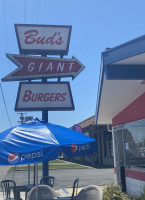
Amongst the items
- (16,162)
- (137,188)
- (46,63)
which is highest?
(46,63)

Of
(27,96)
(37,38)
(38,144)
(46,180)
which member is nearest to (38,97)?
(27,96)

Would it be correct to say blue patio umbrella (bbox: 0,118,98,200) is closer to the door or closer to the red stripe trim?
the red stripe trim

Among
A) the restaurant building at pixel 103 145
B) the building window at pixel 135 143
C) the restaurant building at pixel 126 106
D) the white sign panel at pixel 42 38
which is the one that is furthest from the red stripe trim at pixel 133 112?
the restaurant building at pixel 103 145

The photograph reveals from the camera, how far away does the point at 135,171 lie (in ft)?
27.8

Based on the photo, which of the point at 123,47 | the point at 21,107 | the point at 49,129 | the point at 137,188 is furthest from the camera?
the point at 21,107

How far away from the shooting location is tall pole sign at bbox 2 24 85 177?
35.1 ft

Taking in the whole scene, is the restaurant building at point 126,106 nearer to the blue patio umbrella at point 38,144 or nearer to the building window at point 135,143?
the building window at point 135,143

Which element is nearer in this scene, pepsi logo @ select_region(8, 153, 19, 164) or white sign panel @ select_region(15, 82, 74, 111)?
pepsi logo @ select_region(8, 153, 19, 164)

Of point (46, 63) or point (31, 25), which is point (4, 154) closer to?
point (46, 63)

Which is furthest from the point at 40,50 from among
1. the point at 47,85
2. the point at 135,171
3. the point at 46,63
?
the point at 135,171

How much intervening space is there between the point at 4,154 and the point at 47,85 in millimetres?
6634

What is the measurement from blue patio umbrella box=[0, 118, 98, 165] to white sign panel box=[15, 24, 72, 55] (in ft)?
19.3

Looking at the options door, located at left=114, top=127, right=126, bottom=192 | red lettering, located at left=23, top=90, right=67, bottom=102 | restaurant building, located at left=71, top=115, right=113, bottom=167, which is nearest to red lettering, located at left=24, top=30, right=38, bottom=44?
red lettering, located at left=23, top=90, right=67, bottom=102

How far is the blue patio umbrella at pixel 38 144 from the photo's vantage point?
14.5ft
